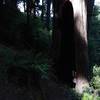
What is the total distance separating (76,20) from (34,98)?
11.4 ft

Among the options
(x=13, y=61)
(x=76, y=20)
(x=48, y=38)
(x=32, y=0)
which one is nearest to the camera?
(x=13, y=61)

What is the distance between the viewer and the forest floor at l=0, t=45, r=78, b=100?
941 cm

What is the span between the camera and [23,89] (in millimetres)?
9742

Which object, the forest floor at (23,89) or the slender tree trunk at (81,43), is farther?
the slender tree trunk at (81,43)

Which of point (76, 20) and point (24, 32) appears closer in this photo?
point (76, 20)

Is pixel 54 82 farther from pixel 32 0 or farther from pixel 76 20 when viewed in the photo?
pixel 32 0

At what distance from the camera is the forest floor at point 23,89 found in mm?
9414

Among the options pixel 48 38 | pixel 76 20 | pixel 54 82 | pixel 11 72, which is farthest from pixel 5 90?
pixel 48 38

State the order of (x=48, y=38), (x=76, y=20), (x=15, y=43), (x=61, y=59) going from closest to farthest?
(x=76, y=20) < (x=61, y=59) < (x=15, y=43) < (x=48, y=38)

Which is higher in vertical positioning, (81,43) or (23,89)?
(81,43)

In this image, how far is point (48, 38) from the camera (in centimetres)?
1644

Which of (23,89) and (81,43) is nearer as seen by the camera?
(23,89)

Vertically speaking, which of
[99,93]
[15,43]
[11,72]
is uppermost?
[15,43]

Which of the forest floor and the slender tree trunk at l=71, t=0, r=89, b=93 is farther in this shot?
the slender tree trunk at l=71, t=0, r=89, b=93
